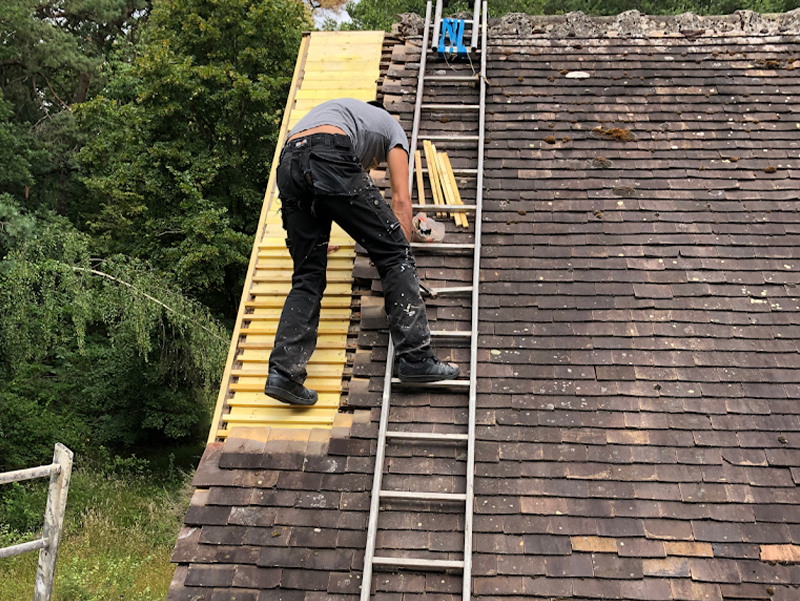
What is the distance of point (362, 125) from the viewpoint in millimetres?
4234

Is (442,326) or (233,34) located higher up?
(442,326)

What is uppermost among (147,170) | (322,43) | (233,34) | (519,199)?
(322,43)

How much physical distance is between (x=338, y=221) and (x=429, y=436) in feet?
4.55

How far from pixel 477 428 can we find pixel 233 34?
1298 cm

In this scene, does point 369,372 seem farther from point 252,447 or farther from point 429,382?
point 252,447

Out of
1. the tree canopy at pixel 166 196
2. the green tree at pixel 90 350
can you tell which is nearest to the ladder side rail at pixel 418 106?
the green tree at pixel 90 350

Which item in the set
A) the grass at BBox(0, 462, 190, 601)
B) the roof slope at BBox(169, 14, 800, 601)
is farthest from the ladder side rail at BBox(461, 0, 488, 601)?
the grass at BBox(0, 462, 190, 601)

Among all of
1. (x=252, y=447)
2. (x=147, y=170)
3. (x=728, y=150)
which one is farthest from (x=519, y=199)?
(x=147, y=170)

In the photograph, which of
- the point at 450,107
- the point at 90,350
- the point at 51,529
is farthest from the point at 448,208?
the point at 90,350

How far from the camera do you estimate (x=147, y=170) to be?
13750 mm

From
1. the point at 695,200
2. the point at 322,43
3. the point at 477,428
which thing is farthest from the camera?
the point at 322,43

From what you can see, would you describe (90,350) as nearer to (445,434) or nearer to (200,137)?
(200,137)

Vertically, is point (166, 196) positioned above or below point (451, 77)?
below

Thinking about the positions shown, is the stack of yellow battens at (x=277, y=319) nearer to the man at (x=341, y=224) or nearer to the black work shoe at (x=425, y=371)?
the man at (x=341, y=224)
